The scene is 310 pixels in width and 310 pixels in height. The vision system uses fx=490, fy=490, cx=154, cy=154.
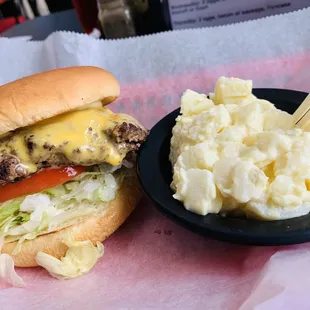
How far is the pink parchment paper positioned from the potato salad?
5.1 inches

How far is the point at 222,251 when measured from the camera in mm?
1316

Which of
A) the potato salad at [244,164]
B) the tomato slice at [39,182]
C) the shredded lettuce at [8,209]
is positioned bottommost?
the shredded lettuce at [8,209]

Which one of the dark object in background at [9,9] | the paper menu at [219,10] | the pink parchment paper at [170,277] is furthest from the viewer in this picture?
the dark object in background at [9,9]

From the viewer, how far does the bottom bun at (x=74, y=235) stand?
A: 1373 millimetres

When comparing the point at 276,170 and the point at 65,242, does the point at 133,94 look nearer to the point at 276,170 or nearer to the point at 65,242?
the point at 65,242

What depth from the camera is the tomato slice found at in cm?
137

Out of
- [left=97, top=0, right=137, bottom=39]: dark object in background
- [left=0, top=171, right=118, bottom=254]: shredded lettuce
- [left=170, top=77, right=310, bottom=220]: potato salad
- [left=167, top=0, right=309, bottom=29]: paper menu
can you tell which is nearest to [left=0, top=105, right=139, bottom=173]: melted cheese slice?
[left=0, top=171, right=118, bottom=254]: shredded lettuce

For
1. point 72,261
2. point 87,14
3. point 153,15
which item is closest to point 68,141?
point 72,261

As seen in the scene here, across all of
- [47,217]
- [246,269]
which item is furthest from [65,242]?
[246,269]

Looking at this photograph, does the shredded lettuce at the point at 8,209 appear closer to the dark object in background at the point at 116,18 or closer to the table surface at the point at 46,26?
the dark object in background at the point at 116,18

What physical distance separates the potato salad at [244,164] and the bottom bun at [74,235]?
0.23 m

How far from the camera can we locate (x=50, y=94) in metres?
1.37

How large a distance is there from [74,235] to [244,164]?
1.75ft

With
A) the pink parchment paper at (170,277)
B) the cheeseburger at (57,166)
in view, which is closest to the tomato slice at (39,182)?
the cheeseburger at (57,166)
